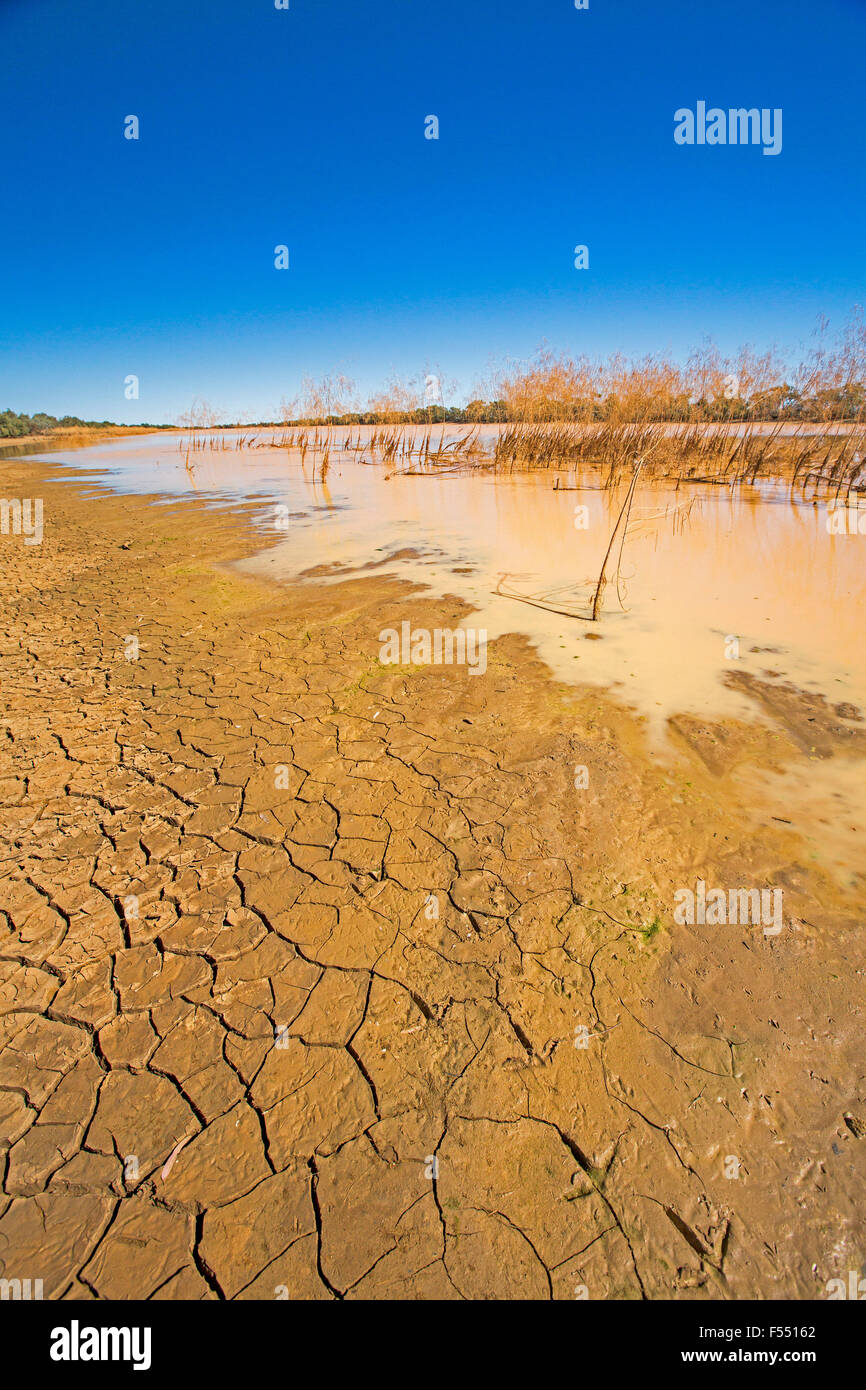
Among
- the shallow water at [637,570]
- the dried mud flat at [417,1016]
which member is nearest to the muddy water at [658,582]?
the shallow water at [637,570]

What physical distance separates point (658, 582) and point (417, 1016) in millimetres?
5786

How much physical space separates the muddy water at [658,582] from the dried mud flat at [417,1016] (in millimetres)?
322

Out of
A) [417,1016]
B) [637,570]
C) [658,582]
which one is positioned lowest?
[417,1016]

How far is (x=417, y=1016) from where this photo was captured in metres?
1.85

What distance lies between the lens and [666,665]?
4.25 m

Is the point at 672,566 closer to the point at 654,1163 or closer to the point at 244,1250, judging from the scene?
the point at 654,1163

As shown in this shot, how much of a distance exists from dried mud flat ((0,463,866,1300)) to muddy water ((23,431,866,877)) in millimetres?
322

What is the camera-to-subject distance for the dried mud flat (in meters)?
1.33

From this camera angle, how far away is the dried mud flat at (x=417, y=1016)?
4.37 feet

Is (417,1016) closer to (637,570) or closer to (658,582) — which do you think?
(658,582)

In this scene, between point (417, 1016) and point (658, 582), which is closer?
point (417, 1016)

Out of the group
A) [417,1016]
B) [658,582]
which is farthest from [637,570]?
[417,1016]

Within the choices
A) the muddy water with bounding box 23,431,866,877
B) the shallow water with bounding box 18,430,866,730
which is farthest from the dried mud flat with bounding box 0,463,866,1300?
the shallow water with bounding box 18,430,866,730

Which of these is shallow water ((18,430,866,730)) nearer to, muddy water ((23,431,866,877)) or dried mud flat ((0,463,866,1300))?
muddy water ((23,431,866,877))
